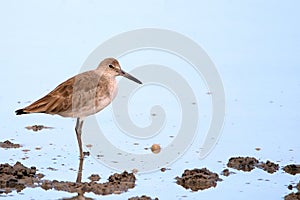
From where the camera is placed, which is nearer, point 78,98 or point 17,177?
point 17,177

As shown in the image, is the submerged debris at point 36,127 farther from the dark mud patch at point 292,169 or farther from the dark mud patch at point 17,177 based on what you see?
the dark mud patch at point 292,169

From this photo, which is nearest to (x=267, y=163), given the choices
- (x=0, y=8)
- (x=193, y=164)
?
(x=193, y=164)

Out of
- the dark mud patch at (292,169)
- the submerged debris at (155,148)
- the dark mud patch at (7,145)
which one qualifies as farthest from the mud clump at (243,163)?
the dark mud patch at (7,145)

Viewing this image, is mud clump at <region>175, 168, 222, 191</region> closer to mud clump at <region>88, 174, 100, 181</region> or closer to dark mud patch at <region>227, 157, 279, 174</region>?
dark mud patch at <region>227, 157, 279, 174</region>

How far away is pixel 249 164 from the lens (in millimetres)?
Result: 8539

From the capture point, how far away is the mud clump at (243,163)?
8.49 meters

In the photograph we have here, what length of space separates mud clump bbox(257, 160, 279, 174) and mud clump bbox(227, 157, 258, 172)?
8 centimetres

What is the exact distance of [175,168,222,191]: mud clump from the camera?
802 cm

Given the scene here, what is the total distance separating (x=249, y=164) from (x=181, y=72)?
3468mm

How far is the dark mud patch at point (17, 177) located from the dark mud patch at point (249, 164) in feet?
7.18

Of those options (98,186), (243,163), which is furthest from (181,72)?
(98,186)

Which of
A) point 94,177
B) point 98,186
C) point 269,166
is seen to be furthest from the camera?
point 269,166

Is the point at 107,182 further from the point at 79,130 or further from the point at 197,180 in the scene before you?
the point at 79,130

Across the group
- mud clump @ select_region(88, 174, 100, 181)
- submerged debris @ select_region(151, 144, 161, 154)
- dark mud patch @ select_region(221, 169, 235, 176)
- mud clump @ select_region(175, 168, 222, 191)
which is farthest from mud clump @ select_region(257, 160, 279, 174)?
mud clump @ select_region(88, 174, 100, 181)
